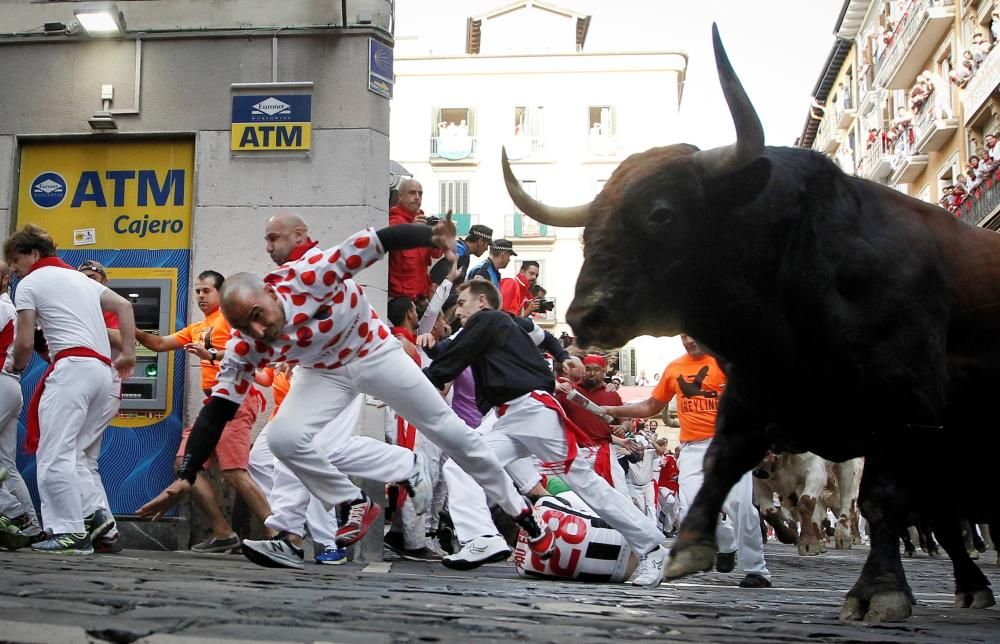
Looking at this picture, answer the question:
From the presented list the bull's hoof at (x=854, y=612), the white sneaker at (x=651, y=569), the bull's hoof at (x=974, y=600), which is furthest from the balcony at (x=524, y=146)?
the bull's hoof at (x=854, y=612)

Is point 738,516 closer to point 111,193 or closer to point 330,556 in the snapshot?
point 330,556

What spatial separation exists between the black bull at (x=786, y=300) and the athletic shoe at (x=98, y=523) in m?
5.15

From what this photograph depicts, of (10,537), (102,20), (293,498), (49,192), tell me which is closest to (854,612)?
(293,498)

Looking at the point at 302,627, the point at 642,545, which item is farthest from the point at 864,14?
the point at 302,627

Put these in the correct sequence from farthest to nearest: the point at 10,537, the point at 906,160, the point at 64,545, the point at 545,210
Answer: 1. the point at 906,160
2. the point at 10,537
3. the point at 64,545
4. the point at 545,210

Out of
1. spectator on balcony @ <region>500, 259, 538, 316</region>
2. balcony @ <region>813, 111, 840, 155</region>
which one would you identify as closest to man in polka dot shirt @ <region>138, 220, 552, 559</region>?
spectator on balcony @ <region>500, 259, 538, 316</region>

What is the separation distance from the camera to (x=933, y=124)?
3734 cm

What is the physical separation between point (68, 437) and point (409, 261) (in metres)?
3.49

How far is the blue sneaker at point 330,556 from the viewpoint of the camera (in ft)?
26.8

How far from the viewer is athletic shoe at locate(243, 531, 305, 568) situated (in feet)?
22.4

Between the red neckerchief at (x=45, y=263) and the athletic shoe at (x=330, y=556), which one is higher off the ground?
the red neckerchief at (x=45, y=263)

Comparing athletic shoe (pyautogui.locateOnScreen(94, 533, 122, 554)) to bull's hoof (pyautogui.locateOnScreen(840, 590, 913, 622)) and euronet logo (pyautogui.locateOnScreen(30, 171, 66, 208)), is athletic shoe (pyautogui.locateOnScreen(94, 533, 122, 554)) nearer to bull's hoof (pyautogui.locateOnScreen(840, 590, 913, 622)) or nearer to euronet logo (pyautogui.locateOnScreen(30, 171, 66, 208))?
euronet logo (pyautogui.locateOnScreen(30, 171, 66, 208))

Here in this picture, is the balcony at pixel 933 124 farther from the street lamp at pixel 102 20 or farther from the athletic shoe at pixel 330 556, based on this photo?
the athletic shoe at pixel 330 556

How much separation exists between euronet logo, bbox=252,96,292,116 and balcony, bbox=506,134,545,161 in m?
41.0
